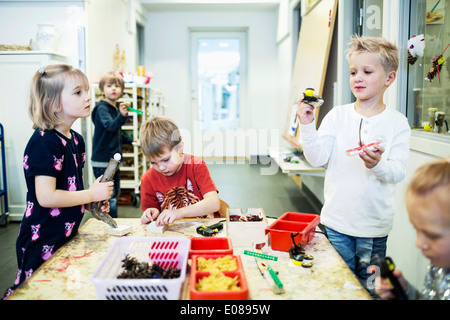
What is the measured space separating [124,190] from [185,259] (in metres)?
3.26

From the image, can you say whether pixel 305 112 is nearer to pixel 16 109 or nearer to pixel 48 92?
pixel 48 92

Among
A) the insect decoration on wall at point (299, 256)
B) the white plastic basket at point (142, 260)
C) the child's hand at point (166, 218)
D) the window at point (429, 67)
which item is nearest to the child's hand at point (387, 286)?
the insect decoration on wall at point (299, 256)

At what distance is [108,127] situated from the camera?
9.84ft

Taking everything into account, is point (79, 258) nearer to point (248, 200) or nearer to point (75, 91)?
point (75, 91)

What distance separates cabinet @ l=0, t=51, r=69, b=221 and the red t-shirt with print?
2060mm

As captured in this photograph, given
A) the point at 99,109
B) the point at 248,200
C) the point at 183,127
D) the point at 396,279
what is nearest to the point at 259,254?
the point at 396,279

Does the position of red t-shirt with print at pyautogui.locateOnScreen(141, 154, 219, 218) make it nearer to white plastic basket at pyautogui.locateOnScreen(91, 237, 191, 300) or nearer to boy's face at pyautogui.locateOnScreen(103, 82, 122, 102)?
white plastic basket at pyautogui.locateOnScreen(91, 237, 191, 300)

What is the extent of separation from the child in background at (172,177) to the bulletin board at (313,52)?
1675 millimetres

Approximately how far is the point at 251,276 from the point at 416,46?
1.52 m

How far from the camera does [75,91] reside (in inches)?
51.9

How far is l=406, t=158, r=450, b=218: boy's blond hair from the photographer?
2.24ft

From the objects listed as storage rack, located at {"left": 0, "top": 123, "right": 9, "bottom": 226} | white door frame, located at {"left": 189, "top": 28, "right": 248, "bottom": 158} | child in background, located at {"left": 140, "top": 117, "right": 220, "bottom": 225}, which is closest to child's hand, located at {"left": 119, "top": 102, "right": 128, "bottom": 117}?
storage rack, located at {"left": 0, "top": 123, "right": 9, "bottom": 226}

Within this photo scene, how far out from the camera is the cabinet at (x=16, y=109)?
3.14 m

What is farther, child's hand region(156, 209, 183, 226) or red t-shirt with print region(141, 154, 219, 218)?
red t-shirt with print region(141, 154, 219, 218)
